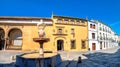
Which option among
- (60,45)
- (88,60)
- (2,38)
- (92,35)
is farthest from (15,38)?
(92,35)

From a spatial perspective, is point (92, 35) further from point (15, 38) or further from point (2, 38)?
point (2, 38)

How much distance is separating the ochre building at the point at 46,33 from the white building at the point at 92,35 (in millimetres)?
3380

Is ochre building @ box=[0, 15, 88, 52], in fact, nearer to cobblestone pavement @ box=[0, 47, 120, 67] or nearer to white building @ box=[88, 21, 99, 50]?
white building @ box=[88, 21, 99, 50]

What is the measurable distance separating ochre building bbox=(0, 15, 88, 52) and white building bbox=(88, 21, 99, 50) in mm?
3380

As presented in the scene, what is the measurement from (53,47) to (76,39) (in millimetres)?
Answer: 5783

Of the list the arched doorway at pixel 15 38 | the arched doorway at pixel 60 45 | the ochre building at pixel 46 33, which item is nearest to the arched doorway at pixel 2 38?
the ochre building at pixel 46 33

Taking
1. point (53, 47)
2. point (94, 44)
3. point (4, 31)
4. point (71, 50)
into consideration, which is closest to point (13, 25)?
point (4, 31)

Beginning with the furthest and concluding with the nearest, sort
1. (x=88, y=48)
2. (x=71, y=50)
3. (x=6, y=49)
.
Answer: (x=88, y=48)
(x=71, y=50)
(x=6, y=49)

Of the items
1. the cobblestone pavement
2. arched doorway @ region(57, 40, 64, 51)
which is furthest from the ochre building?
the cobblestone pavement

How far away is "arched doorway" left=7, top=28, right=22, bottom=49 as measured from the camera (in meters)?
33.3

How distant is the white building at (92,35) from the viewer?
39375 mm

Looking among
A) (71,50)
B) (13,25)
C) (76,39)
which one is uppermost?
(13,25)

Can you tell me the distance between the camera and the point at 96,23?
4266 cm

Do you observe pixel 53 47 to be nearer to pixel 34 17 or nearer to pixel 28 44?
pixel 28 44
